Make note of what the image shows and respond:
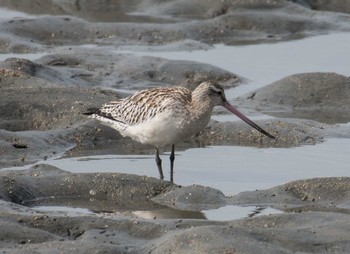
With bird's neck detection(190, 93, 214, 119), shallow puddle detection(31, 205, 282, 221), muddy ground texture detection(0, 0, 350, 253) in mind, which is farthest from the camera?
bird's neck detection(190, 93, 214, 119)

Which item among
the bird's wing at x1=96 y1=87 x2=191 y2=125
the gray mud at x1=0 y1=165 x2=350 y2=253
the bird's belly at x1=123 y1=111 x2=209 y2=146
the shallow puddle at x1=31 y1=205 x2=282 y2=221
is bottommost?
the shallow puddle at x1=31 y1=205 x2=282 y2=221

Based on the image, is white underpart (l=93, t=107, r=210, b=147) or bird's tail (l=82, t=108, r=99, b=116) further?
bird's tail (l=82, t=108, r=99, b=116)

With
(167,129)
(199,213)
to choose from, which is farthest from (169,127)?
(199,213)

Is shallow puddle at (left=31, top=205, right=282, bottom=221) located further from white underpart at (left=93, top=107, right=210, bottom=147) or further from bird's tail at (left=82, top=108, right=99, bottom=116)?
bird's tail at (left=82, top=108, right=99, bottom=116)

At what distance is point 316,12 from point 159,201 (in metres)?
12.2

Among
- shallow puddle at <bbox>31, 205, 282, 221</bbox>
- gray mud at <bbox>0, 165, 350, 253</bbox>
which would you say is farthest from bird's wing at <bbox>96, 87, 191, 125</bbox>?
shallow puddle at <bbox>31, 205, 282, 221</bbox>

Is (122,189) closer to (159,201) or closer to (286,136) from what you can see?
(159,201)

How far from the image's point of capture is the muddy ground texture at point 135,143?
31.2ft

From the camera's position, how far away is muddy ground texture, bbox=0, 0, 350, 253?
9508 mm

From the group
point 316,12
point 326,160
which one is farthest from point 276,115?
point 316,12

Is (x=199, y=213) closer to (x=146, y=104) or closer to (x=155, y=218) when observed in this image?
(x=155, y=218)

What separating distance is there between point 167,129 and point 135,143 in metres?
1.90

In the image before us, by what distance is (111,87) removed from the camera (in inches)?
702

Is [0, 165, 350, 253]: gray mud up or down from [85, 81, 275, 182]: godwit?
down
